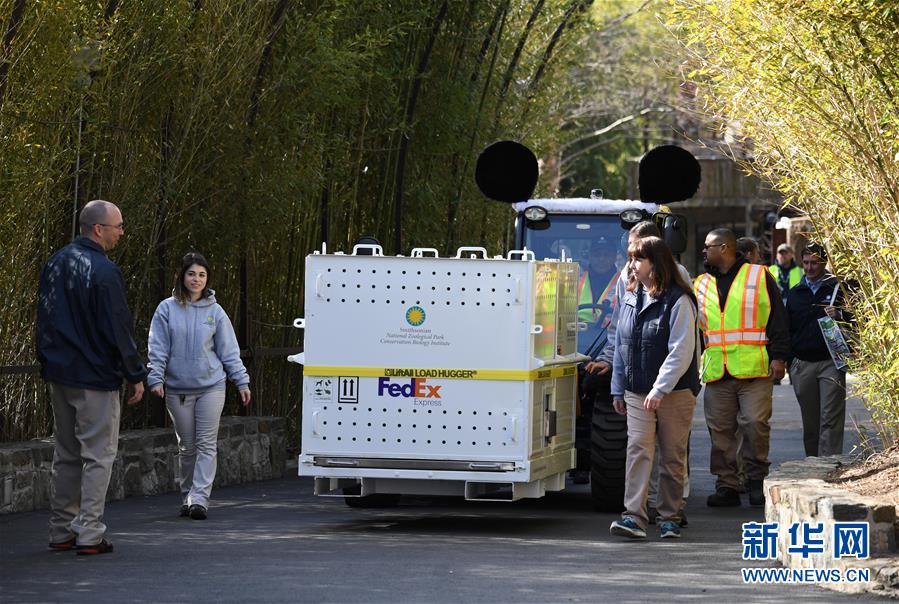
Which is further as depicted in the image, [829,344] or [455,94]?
→ [455,94]

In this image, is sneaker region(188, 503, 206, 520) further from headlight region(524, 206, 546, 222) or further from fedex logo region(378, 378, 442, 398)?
headlight region(524, 206, 546, 222)

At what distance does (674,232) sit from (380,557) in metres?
3.89

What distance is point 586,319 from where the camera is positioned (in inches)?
487

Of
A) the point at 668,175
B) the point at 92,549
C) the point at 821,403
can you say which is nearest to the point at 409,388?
the point at 92,549

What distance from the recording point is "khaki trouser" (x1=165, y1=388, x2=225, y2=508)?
10.8 m

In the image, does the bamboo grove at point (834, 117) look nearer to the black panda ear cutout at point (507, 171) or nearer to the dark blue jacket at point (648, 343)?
the dark blue jacket at point (648, 343)

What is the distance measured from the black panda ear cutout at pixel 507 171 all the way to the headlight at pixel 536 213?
256mm

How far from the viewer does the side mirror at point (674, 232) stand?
1179 centimetres

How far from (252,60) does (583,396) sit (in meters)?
3.41

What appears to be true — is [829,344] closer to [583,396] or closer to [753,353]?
[753,353]

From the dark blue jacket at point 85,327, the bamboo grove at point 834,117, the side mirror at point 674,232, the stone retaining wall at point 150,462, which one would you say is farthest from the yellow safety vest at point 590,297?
the dark blue jacket at point 85,327

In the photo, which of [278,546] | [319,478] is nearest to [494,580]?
[278,546]

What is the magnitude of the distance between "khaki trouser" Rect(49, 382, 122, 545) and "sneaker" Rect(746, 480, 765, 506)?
4.65 meters

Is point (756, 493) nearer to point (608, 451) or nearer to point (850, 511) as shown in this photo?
point (608, 451)
